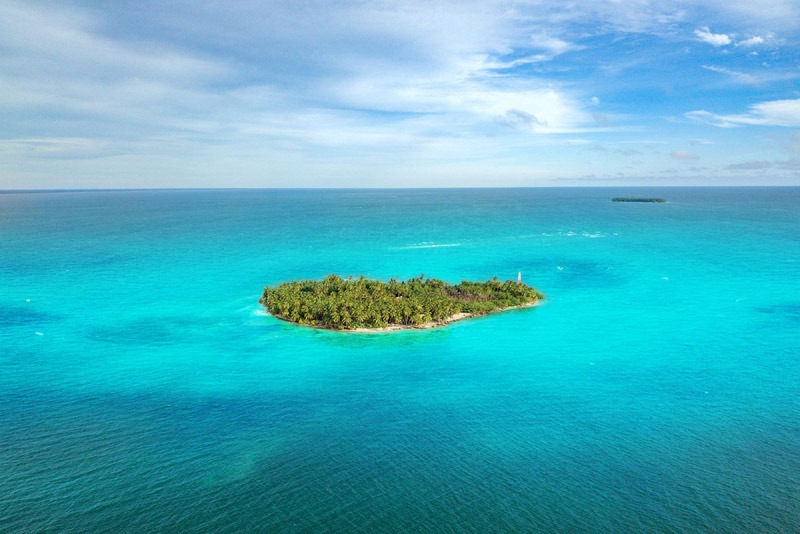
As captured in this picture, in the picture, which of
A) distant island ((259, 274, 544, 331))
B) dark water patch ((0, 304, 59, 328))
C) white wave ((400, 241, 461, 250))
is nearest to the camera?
distant island ((259, 274, 544, 331))

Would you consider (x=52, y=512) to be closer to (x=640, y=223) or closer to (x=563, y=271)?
(x=563, y=271)

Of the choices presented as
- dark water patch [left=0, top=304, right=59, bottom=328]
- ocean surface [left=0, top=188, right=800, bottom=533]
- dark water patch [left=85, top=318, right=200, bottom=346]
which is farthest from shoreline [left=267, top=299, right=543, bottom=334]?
dark water patch [left=0, top=304, right=59, bottom=328]

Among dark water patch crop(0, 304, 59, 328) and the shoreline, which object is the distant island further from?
dark water patch crop(0, 304, 59, 328)

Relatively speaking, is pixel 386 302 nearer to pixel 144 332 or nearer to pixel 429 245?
pixel 144 332

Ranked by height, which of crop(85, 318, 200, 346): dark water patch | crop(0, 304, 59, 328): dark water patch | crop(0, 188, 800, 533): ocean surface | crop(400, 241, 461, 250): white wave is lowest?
crop(0, 188, 800, 533): ocean surface

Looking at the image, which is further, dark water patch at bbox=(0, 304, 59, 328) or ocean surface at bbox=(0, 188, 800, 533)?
dark water patch at bbox=(0, 304, 59, 328)

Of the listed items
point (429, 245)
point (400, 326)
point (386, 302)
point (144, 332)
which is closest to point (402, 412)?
point (400, 326)

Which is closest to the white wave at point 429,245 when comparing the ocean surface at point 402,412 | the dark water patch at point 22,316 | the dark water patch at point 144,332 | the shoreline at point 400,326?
the ocean surface at point 402,412

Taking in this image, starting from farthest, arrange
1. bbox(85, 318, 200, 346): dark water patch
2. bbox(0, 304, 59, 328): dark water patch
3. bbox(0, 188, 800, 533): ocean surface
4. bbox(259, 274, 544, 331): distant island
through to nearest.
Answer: bbox(0, 304, 59, 328): dark water patch
bbox(259, 274, 544, 331): distant island
bbox(85, 318, 200, 346): dark water patch
bbox(0, 188, 800, 533): ocean surface
